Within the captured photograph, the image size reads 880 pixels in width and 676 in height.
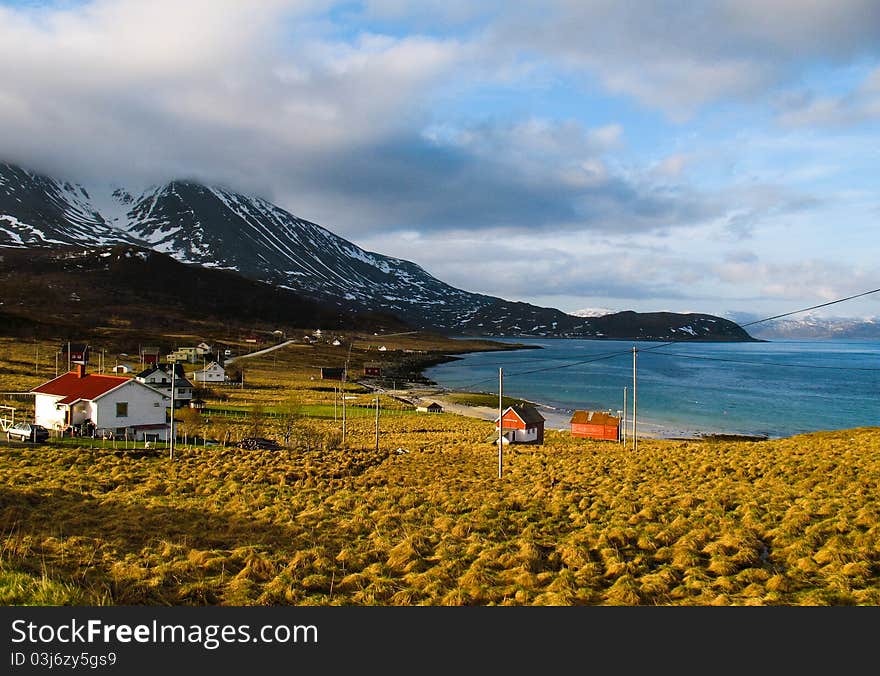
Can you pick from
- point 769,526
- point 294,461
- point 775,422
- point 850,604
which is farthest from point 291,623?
point 775,422

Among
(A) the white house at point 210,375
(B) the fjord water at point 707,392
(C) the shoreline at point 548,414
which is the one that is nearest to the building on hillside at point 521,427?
(B) the fjord water at point 707,392

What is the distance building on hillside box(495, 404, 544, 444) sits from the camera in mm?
42406

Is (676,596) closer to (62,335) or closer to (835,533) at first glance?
(835,533)

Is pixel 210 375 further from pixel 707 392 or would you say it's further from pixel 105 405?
pixel 707 392

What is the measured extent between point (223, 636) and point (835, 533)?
42.0 ft

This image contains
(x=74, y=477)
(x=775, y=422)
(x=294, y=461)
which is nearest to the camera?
(x=74, y=477)

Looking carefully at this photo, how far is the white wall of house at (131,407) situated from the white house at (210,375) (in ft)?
155

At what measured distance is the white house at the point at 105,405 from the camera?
36.1 meters

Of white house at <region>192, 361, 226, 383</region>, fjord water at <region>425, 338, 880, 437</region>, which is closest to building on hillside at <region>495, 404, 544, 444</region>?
fjord water at <region>425, 338, 880, 437</region>

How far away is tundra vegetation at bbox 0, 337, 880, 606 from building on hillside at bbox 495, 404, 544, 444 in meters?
14.1

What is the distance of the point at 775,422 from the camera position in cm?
6862

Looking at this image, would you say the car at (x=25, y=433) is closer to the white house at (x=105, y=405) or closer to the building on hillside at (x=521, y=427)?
the white house at (x=105, y=405)

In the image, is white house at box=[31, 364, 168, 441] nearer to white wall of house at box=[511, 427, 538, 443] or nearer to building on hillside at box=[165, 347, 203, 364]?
white wall of house at box=[511, 427, 538, 443]

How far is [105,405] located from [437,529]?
3096 cm
